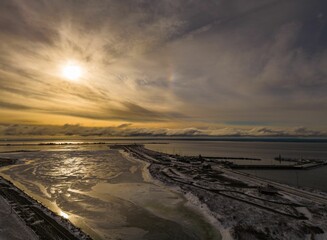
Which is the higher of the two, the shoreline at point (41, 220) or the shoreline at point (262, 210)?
the shoreline at point (262, 210)

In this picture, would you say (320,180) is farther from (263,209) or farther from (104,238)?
(104,238)

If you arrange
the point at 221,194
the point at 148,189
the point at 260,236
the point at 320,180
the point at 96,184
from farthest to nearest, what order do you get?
1. the point at 320,180
2. the point at 96,184
3. the point at 148,189
4. the point at 221,194
5. the point at 260,236

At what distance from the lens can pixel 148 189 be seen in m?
40.3

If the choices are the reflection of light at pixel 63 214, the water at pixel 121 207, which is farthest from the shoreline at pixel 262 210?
the reflection of light at pixel 63 214

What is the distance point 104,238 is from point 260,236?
14940 mm

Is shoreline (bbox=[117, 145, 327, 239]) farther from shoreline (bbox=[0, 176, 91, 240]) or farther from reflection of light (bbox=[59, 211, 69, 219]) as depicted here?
reflection of light (bbox=[59, 211, 69, 219])

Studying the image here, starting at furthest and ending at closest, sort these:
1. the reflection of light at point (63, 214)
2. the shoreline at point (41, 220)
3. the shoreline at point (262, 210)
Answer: the reflection of light at point (63, 214) < the shoreline at point (262, 210) < the shoreline at point (41, 220)


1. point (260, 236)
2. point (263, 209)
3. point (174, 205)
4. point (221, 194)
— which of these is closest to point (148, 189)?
point (174, 205)

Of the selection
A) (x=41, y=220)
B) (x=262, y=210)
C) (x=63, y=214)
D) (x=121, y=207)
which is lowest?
(x=63, y=214)

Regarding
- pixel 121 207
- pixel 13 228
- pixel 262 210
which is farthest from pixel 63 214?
pixel 262 210

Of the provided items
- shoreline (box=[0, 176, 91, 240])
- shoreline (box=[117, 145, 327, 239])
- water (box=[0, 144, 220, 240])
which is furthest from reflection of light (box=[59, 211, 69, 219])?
shoreline (box=[117, 145, 327, 239])

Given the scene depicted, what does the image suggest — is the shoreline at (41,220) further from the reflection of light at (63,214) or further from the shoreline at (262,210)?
the shoreline at (262,210)

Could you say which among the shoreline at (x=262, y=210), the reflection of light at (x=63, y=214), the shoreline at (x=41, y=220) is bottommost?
the reflection of light at (x=63, y=214)

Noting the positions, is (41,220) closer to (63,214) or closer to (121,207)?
(63,214)
